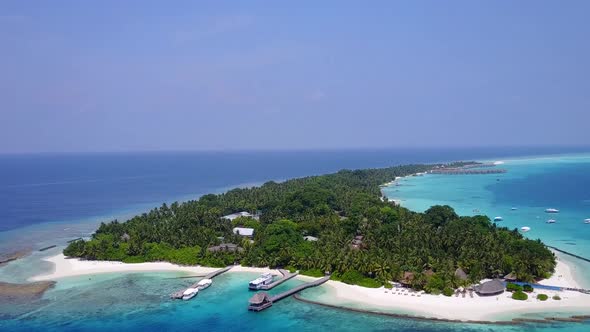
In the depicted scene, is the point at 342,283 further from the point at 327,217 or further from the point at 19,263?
the point at 19,263

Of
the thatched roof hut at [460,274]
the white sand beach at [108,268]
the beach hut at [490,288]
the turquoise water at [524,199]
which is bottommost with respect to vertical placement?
the turquoise water at [524,199]

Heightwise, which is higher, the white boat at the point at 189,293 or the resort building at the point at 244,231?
the resort building at the point at 244,231

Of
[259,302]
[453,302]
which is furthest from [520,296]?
[259,302]

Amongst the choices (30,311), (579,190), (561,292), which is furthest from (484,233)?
(579,190)

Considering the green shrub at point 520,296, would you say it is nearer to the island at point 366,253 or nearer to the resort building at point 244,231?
the island at point 366,253

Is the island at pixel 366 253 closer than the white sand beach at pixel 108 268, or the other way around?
the island at pixel 366 253

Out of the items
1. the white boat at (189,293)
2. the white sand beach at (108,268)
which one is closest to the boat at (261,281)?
the white sand beach at (108,268)

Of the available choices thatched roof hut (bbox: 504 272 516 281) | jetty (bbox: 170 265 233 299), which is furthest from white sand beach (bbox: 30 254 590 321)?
jetty (bbox: 170 265 233 299)
